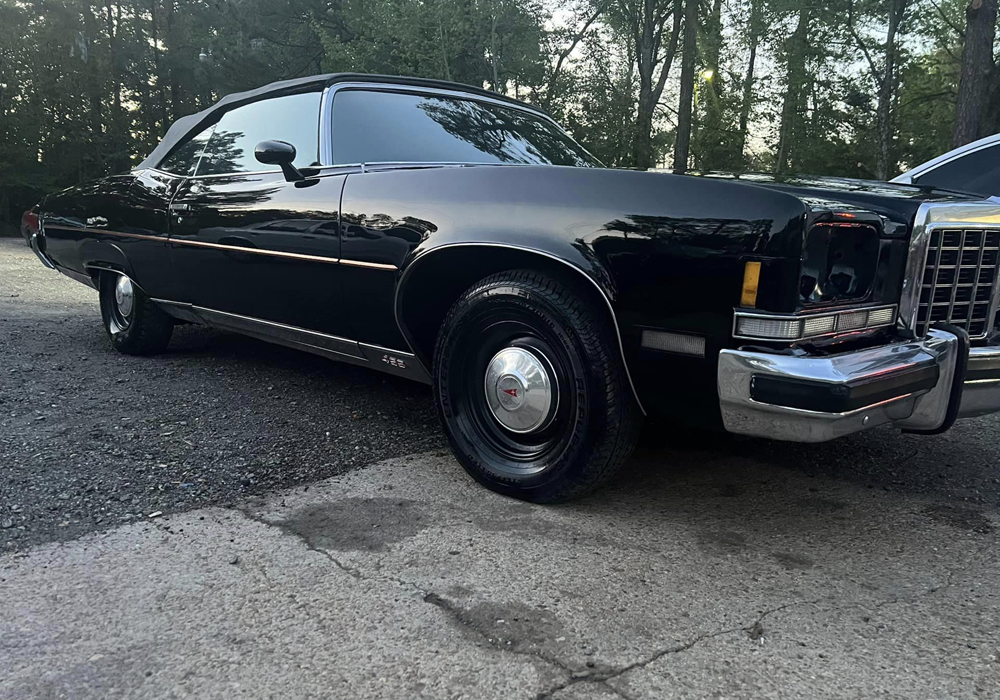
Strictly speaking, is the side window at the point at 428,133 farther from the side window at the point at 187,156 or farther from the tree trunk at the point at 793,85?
the tree trunk at the point at 793,85

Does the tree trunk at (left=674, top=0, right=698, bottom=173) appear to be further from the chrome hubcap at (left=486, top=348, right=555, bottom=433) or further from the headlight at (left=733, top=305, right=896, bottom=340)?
the headlight at (left=733, top=305, right=896, bottom=340)

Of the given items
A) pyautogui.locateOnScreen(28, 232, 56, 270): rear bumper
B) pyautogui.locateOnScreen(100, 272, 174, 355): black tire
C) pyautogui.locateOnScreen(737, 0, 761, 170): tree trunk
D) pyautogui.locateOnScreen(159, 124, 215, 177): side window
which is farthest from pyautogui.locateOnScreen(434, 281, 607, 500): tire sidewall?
pyautogui.locateOnScreen(737, 0, 761, 170): tree trunk

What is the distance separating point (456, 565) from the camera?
224 centimetres

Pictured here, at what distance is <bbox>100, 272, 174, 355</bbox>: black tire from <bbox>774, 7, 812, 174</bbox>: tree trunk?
725 inches

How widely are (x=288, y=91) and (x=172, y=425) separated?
68.1 inches

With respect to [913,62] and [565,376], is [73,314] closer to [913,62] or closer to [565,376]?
[565,376]

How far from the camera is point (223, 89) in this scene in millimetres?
26797

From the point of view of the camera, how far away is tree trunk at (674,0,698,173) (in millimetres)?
19078

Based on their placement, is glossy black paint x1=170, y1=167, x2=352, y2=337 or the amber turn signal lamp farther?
glossy black paint x1=170, y1=167, x2=352, y2=337

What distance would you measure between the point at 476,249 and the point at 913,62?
20.7 m

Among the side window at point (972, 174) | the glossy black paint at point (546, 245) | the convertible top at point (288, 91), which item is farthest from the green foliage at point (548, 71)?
the glossy black paint at point (546, 245)

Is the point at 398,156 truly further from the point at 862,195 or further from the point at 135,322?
the point at 135,322

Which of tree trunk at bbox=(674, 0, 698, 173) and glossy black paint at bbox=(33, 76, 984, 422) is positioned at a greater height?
tree trunk at bbox=(674, 0, 698, 173)

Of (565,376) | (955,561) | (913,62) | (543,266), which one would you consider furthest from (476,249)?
(913,62)
